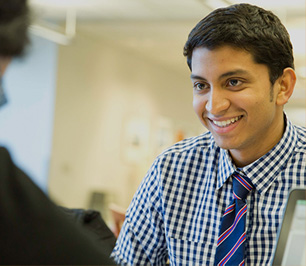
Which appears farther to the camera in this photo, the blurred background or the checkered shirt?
the blurred background

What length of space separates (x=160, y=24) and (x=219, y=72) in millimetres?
4881

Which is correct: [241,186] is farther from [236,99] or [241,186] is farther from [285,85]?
[285,85]

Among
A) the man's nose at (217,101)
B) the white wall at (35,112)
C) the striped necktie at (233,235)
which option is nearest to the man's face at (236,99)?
the man's nose at (217,101)

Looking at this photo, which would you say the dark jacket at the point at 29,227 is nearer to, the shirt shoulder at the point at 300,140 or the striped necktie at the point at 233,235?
the striped necktie at the point at 233,235

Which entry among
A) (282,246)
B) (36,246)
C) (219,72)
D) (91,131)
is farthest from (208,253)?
(91,131)

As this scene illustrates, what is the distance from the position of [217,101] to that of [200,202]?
289 millimetres

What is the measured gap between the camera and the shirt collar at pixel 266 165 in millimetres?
1229

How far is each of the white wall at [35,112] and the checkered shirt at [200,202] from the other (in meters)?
4.93

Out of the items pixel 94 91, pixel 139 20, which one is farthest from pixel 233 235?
pixel 94 91

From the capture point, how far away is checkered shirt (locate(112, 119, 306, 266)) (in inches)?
48.1

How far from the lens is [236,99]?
49.1 inches

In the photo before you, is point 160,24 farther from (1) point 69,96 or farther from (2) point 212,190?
(2) point 212,190

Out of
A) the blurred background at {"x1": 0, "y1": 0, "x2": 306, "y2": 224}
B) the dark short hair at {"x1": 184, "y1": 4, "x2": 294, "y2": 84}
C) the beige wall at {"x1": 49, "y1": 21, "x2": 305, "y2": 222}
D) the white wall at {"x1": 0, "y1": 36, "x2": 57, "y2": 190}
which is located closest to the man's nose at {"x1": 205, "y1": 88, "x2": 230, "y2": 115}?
the dark short hair at {"x1": 184, "y1": 4, "x2": 294, "y2": 84}

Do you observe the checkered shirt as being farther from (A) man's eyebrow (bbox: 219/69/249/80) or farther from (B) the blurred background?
(B) the blurred background
